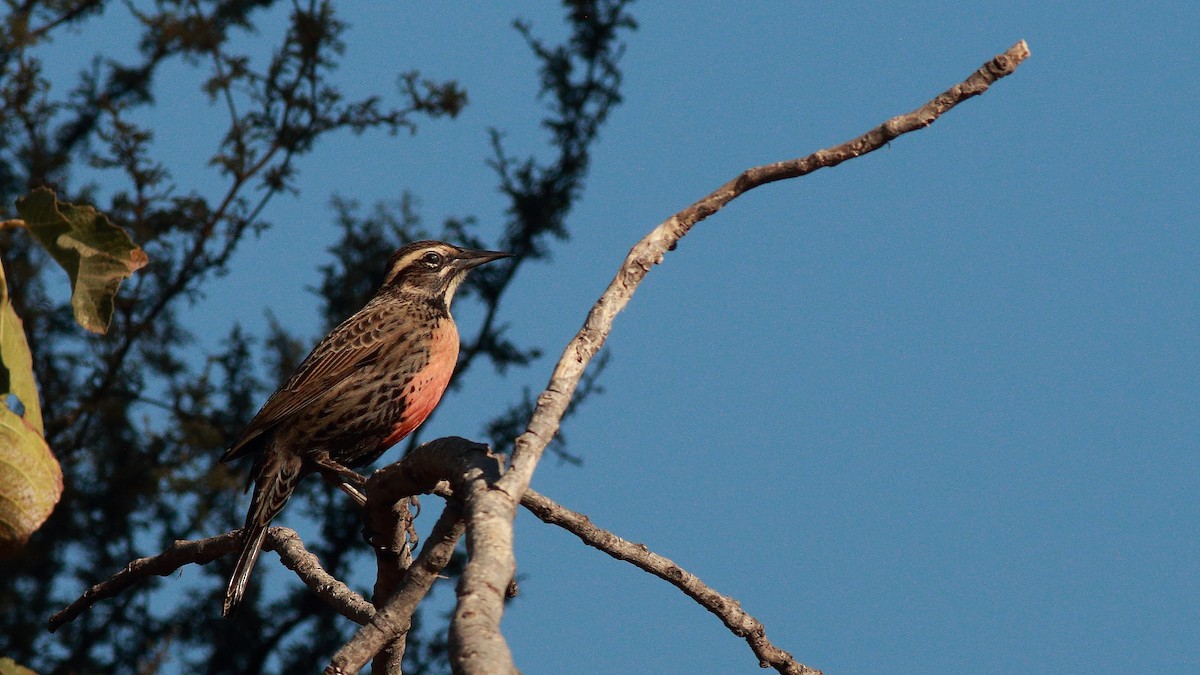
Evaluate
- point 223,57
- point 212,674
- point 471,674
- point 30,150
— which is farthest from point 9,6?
point 471,674

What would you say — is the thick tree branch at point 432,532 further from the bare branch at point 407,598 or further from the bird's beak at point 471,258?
the bird's beak at point 471,258

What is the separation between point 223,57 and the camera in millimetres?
8406

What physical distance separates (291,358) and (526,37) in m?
2.71

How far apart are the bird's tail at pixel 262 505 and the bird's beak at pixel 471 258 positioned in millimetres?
1570

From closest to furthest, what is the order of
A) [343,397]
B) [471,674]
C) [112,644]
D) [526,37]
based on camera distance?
[471,674] < [343,397] < [112,644] < [526,37]

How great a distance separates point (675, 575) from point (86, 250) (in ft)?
5.93

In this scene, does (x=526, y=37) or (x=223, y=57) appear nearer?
(x=223, y=57)

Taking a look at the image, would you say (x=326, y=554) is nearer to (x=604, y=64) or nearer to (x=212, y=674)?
(x=212, y=674)

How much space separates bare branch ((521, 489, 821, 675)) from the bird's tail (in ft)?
5.52

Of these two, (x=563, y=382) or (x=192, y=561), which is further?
(x=192, y=561)

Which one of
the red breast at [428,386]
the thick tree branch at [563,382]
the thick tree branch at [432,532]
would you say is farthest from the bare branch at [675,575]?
the red breast at [428,386]

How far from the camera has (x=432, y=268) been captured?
693 cm

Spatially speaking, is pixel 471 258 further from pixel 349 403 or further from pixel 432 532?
pixel 432 532

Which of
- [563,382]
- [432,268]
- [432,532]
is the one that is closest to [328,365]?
[432,268]
